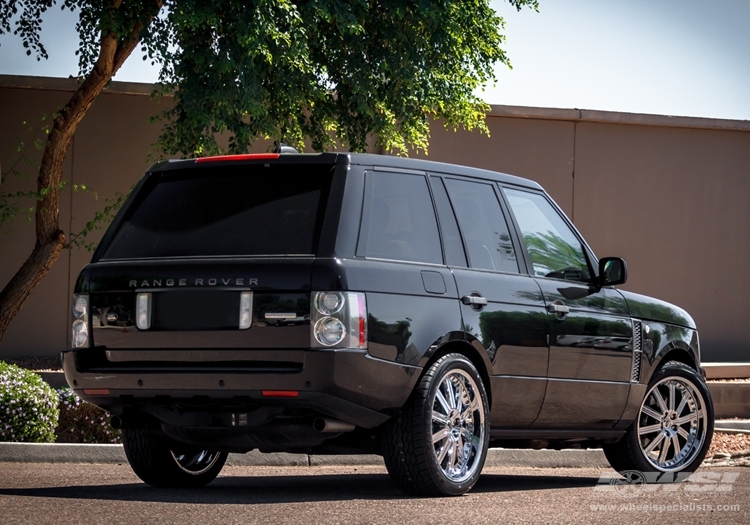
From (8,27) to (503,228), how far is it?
9881 mm

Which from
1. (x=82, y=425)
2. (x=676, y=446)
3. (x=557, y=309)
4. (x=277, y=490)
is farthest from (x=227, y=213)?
(x=82, y=425)

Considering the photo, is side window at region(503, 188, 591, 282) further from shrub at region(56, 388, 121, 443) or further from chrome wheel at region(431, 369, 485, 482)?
shrub at region(56, 388, 121, 443)

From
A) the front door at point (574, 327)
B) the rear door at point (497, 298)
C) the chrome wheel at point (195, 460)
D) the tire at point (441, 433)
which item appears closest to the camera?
the tire at point (441, 433)

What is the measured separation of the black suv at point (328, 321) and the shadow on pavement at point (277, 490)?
0.29 m

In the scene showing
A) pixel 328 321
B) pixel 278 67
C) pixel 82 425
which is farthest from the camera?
pixel 278 67

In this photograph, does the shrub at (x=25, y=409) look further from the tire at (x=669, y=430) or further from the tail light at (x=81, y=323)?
the tire at (x=669, y=430)

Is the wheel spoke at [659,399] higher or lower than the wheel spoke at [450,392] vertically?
lower

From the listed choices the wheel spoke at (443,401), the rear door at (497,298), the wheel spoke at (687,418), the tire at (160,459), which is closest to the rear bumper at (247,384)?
the wheel spoke at (443,401)

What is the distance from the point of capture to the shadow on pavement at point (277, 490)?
7.20 meters

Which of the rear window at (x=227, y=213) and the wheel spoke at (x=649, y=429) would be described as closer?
the rear window at (x=227, y=213)

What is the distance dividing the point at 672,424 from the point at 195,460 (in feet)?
11.7

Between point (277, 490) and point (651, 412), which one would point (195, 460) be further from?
point (651, 412)

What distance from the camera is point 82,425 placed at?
39.1 ft

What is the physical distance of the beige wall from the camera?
18609 mm
